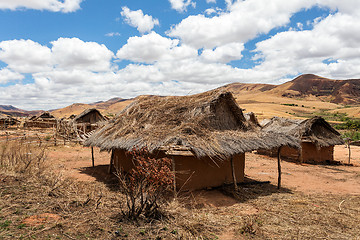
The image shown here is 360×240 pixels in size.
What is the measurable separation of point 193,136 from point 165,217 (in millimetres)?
3031

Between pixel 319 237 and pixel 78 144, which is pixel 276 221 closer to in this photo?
pixel 319 237

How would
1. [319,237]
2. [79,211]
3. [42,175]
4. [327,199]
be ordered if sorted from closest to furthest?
[319,237] < [79,211] < [42,175] < [327,199]

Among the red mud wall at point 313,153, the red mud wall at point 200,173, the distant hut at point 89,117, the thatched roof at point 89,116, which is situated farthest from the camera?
the thatched roof at point 89,116

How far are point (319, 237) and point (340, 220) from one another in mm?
1720

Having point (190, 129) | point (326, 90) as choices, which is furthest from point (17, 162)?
point (326, 90)

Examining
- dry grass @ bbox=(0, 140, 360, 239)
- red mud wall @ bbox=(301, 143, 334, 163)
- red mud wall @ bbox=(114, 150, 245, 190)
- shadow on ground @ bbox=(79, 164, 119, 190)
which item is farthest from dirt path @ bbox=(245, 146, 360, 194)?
shadow on ground @ bbox=(79, 164, 119, 190)

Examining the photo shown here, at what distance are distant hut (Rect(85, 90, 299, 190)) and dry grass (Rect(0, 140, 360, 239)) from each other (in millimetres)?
1175

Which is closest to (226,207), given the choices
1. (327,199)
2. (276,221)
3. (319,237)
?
(276,221)

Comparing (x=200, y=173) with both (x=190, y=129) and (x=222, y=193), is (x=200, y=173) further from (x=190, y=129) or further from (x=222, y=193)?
(x=190, y=129)

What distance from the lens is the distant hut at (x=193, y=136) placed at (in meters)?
7.82

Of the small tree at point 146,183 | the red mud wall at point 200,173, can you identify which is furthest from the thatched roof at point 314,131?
the small tree at point 146,183

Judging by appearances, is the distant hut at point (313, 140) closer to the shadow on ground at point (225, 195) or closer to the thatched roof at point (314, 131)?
the thatched roof at point (314, 131)

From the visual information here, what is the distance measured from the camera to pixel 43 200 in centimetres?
626

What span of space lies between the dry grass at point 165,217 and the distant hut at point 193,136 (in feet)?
3.85
